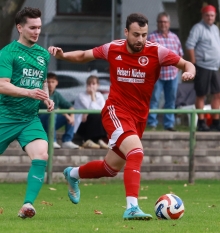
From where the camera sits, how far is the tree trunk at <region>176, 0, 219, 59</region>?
1930 cm

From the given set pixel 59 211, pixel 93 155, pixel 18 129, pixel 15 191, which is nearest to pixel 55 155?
pixel 93 155

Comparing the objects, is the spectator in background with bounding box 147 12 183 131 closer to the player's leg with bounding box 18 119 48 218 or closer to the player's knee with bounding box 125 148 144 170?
the player's knee with bounding box 125 148 144 170

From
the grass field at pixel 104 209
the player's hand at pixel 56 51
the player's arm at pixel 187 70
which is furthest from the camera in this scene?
the player's hand at pixel 56 51

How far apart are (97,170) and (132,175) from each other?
3.74 ft

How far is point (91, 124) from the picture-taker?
14.6m

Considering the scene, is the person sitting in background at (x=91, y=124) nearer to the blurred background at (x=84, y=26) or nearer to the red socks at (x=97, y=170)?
the blurred background at (x=84, y=26)

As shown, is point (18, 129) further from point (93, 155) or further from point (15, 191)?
point (93, 155)

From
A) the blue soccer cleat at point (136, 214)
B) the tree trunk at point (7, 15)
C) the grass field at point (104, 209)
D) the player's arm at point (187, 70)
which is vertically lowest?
the grass field at point (104, 209)

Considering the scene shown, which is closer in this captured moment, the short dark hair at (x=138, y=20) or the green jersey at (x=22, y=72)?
the green jersey at (x=22, y=72)

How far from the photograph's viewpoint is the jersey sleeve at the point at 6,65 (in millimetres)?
8164

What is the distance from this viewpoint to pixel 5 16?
635 inches

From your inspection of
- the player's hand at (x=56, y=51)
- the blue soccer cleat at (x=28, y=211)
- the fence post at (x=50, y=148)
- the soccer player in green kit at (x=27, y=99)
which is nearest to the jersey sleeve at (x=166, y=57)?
the player's hand at (x=56, y=51)

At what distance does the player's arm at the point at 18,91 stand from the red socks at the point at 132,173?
1100 millimetres

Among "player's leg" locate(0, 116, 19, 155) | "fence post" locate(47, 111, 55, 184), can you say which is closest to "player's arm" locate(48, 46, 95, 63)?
"player's leg" locate(0, 116, 19, 155)
